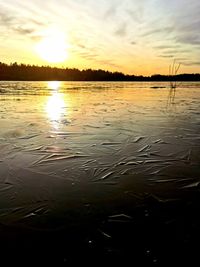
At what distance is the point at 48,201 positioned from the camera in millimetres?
4523

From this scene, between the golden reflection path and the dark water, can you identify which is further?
the golden reflection path

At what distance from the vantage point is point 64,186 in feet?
16.8

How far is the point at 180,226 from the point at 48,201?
216 cm

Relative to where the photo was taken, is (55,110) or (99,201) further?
(55,110)

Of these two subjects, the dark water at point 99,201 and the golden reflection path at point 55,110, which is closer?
the dark water at point 99,201

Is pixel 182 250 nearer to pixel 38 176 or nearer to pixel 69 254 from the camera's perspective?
pixel 69 254

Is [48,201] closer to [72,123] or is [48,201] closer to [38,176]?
[38,176]

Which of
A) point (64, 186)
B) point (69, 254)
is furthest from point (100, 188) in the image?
point (69, 254)

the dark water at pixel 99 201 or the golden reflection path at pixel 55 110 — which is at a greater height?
the dark water at pixel 99 201

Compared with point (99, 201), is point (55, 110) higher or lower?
lower

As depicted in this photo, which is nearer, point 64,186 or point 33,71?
point 64,186

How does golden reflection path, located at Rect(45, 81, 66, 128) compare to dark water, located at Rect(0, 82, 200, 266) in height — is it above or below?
below

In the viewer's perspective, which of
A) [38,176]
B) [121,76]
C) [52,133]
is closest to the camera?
[38,176]

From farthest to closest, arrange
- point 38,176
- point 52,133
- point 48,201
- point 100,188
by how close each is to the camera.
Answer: point 52,133 < point 38,176 < point 100,188 < point 48,201
